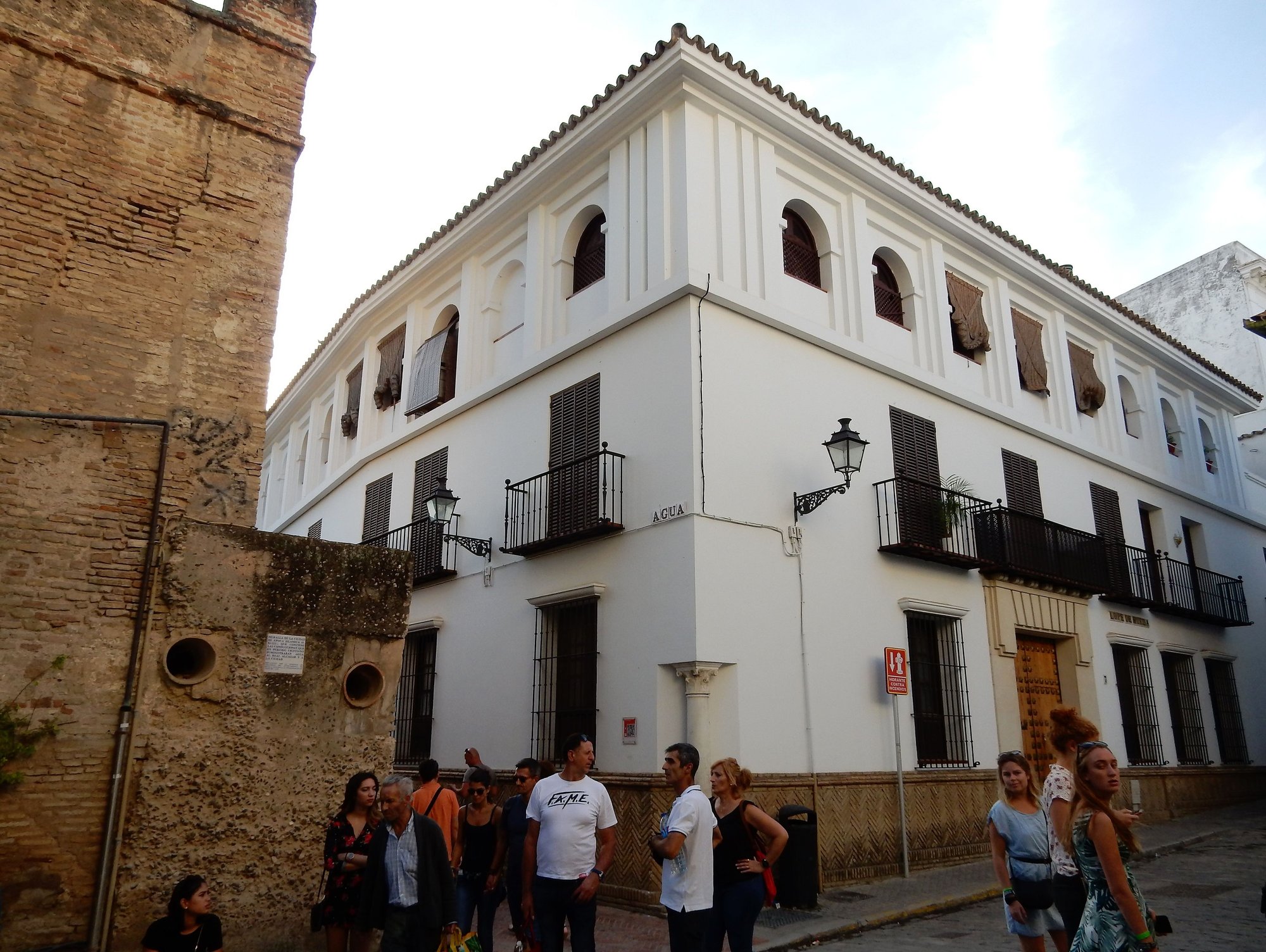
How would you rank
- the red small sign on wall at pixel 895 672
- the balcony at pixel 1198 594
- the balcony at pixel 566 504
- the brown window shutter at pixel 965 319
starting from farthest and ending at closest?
1. the balcony at pixel 1198 594
2. the brown window shutter at pixel 965 319
3. the balcony at pixel 566 504
4. the red small sign on wall at pixel 895 672

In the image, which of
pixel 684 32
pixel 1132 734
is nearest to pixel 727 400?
pixel 684 32

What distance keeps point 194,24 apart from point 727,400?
655cm

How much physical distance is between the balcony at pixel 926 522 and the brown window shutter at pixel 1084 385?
531 centimetres

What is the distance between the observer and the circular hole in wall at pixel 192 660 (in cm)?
699

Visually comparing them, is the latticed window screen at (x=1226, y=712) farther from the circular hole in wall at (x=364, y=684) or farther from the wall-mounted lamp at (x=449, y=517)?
the circular hole in wall at (x=364, y=684)

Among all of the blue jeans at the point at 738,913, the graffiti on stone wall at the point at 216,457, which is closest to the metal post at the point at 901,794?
the blue jeans at the point at 738,913

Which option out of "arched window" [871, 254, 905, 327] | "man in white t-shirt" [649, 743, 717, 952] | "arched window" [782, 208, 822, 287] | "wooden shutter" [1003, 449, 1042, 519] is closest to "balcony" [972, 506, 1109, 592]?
"wooden shutter" [1003, 449, 1042, 519]

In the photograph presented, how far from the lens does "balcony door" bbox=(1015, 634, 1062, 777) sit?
13.6 metres

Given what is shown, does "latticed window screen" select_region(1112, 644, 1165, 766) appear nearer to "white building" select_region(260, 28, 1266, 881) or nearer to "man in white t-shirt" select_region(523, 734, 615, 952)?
"white building" select_region(260, 28, 1266, 881)

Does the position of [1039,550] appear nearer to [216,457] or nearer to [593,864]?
[593,864]

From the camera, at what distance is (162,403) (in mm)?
7578

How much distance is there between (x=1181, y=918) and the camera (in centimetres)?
836

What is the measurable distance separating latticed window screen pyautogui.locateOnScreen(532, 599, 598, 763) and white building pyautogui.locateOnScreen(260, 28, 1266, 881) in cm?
5

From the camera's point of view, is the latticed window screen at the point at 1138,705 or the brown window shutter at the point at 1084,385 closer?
the latticed window screen at the point at 1138,705
